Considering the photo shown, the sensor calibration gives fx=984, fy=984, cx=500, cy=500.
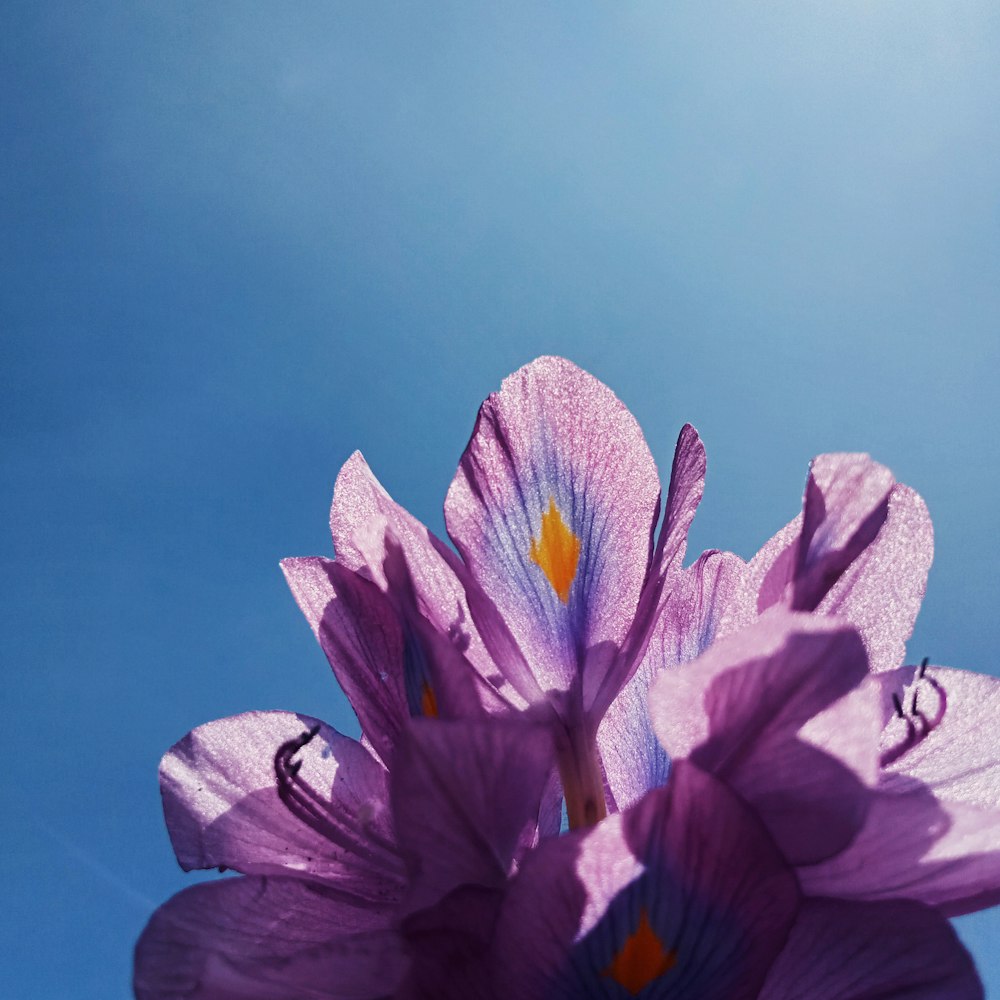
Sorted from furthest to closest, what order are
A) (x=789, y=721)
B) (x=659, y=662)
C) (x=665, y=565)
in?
(x=659, y=662) → (x=665, y=565) → (x=789, y=721)

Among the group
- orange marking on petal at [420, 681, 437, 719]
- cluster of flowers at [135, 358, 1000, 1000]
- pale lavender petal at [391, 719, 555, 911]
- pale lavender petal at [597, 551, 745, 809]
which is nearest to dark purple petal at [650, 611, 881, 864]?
cluster of flowers at [135, 358, 1000, 1000]

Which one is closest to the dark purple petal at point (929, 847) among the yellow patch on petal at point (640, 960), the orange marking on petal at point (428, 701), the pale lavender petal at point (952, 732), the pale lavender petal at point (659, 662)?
the pale lavender petal at point (952, 732)

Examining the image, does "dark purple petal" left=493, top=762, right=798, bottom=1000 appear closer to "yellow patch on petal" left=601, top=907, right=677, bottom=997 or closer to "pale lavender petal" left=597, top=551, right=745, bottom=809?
"yellow patch on petal" left=601, top=907, right=677, bottom=997

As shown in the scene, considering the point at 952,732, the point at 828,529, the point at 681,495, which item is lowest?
the point at 952,732

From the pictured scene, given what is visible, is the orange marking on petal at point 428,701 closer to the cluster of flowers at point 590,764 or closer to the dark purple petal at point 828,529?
the cluster of flowers at point 590,764

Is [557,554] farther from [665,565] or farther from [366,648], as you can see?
[366,648]

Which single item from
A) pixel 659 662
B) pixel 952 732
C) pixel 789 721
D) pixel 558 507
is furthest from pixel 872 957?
pixel 558 507
